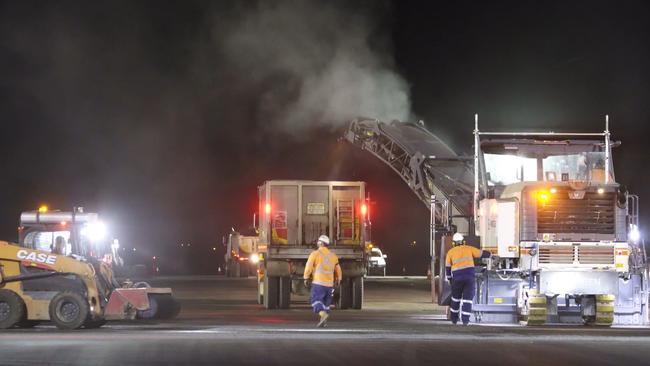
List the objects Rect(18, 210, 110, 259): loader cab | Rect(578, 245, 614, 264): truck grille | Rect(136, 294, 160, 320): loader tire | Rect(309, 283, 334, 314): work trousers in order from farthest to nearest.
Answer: Rect(136, 294, 160, 320): loader tire
Rect(18, 210, 110, 259): loader cab
Rect(578, 245, 614, 264): truck grille
Rect(309, 283, 334, 314): work trousers

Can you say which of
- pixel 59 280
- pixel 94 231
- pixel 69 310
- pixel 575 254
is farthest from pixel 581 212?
pixel 59 280

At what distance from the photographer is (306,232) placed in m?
25.6

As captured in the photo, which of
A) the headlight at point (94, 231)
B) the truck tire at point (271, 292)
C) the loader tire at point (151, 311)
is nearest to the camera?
the headlight at point (94, 231)

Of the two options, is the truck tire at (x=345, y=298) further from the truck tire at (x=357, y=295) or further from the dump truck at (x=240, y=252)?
the dump truck at (x=240, y=252)

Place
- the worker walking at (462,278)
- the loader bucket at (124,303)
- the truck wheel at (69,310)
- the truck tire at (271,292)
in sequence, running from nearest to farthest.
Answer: the truck wheel at (69,310), the loader bucket at (124,303), the worker walking at (462,278), the truck tire at (271,292)

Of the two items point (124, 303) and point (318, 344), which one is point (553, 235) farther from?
point (124, 303)

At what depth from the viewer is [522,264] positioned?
62.5 ft

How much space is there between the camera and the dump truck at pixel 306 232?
992 inches

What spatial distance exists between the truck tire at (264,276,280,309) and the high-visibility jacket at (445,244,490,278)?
6936 mm

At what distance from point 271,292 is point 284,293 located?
367mm

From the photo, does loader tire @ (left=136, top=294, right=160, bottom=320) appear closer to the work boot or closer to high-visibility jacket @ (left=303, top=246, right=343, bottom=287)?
high-visibility jacket @ (left=303, top=246, right=343, bottom=287)

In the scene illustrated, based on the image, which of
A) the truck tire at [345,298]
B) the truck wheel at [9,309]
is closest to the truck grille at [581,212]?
the truck tire at [345,298]

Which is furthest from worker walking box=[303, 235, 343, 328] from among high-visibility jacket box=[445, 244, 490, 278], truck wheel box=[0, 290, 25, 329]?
truck wheel box=[0, 290, 25, 329]

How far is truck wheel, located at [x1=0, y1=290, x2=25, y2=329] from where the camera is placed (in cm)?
1767
